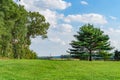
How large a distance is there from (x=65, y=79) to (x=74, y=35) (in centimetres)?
4387

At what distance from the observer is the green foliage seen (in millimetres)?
56531

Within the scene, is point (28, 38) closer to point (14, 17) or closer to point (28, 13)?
point (28, 13)

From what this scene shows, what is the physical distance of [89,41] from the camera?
6134 cm

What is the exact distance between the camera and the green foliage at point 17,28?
56.5 m

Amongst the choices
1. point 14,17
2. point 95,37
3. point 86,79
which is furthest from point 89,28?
point 86,79

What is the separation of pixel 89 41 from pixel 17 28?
13684 mm

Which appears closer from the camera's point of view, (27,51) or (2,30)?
(2,30)

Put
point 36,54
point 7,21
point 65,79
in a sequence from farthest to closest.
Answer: point 36,54 < point 7,21 < point 65,79

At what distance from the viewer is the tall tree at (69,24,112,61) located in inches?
2418

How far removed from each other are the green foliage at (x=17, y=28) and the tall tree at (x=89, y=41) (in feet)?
34.8

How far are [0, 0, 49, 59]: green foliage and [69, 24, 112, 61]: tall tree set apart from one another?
10.6 metres

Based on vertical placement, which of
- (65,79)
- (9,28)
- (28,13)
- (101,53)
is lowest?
(65,79)

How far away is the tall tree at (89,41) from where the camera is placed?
61.4m

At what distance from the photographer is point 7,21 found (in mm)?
59094
